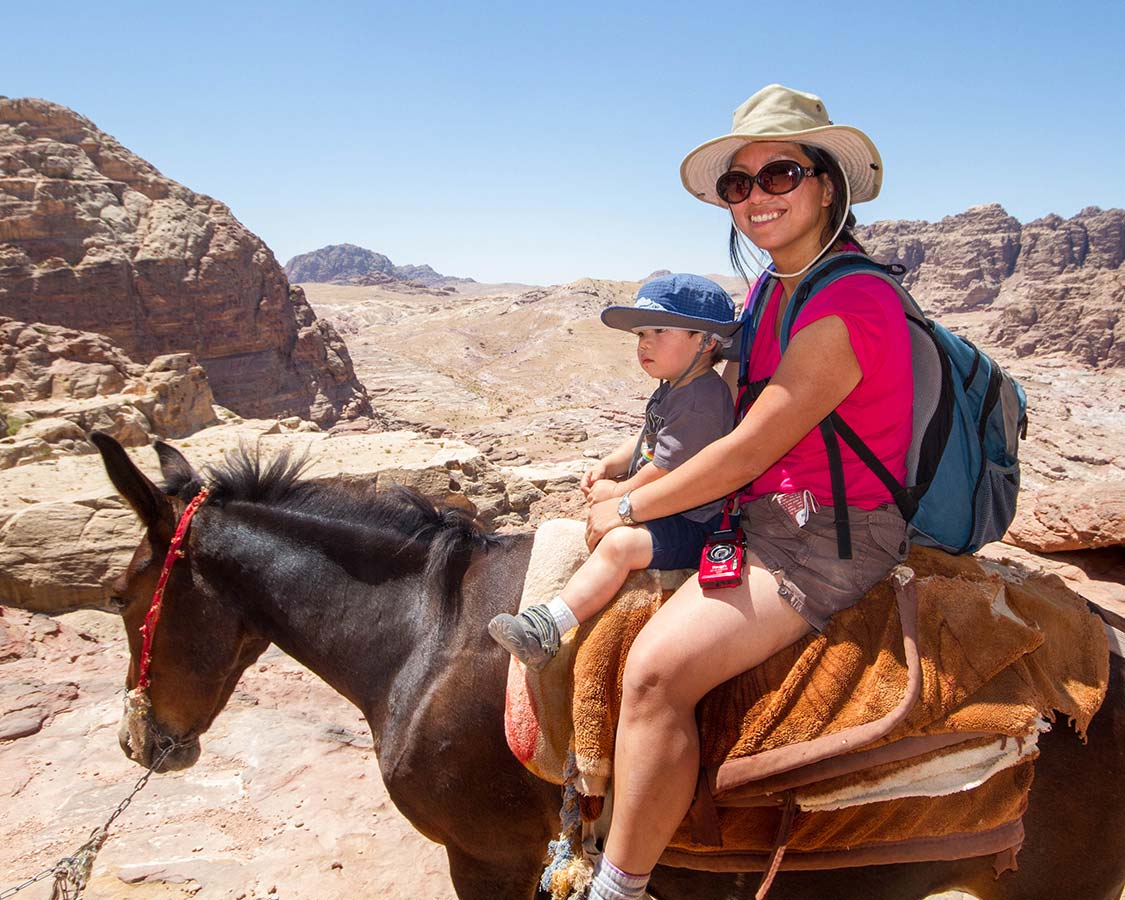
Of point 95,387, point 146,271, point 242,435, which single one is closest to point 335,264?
point 146,271

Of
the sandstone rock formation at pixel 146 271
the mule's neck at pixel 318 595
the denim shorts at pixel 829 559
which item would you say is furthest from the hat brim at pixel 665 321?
the sandstone rock formation at pixel 146 271

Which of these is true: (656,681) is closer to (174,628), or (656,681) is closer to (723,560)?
(723,560)

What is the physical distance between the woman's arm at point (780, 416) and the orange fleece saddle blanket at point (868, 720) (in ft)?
1.35

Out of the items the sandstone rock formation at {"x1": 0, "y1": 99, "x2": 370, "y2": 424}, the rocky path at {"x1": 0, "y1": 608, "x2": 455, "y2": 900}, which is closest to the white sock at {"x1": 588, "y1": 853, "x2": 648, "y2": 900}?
the rocky path at {"x1": 0, "y1": 608, "x2": 455, "y2": 900}

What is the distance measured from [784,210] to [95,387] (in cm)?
2203

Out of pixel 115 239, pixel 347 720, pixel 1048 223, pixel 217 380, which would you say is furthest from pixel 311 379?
pixel 1048 223

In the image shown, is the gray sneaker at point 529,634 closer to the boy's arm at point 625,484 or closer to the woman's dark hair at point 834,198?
the boy's arm at point 625,484

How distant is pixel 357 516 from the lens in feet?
9.38

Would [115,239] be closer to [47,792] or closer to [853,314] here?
[47,792]

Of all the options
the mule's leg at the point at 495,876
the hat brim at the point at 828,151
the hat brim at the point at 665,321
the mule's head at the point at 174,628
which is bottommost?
the mule's leg at the point at 495,876

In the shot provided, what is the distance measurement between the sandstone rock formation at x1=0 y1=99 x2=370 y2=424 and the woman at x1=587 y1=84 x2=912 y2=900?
114 ft

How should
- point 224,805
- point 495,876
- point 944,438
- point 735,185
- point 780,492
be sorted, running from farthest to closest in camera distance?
point 224,805, point 495,876, point 735,185, point 780,492, point 944,438

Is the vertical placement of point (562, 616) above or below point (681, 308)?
below

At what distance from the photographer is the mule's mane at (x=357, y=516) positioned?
9.07 feet
